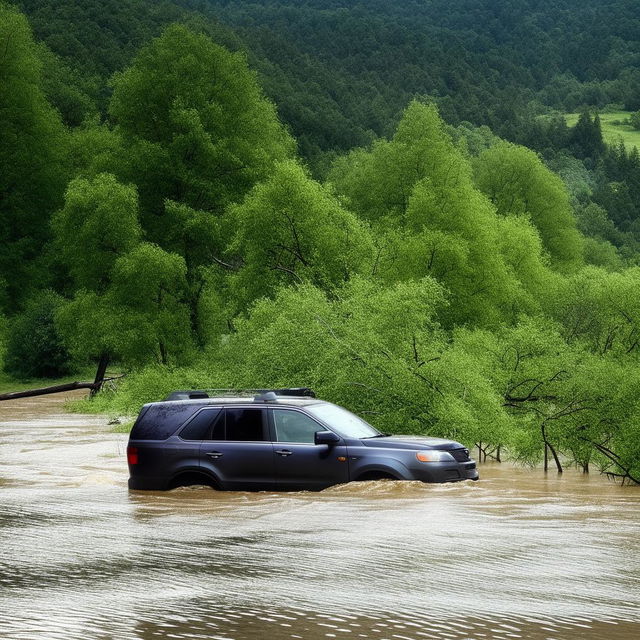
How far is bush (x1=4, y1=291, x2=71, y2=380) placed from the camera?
57.9m

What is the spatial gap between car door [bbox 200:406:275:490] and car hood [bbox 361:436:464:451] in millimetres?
1408

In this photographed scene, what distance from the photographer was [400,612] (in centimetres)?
796

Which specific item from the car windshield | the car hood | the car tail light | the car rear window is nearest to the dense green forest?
→ the car windshield

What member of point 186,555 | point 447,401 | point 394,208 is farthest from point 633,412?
point 394,208

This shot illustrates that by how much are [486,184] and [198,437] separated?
156 feet

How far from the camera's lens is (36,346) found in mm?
58156

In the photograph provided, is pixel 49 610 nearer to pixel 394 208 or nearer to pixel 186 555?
pixel 186 555

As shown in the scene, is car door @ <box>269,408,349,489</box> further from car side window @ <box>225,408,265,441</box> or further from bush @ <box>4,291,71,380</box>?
bush @ <box>4,291,71,380</box>

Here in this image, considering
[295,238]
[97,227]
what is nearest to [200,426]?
[295,238]

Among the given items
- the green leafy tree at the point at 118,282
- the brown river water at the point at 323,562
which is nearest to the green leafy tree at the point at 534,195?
the green leafy tree at the point at 118,282

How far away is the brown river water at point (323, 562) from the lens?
7.59 meters

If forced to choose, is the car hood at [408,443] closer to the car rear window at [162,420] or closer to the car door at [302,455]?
the car door at [302,455]

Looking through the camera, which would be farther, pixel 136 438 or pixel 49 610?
pixel 136 438

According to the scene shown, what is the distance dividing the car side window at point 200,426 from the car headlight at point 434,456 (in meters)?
2.87
